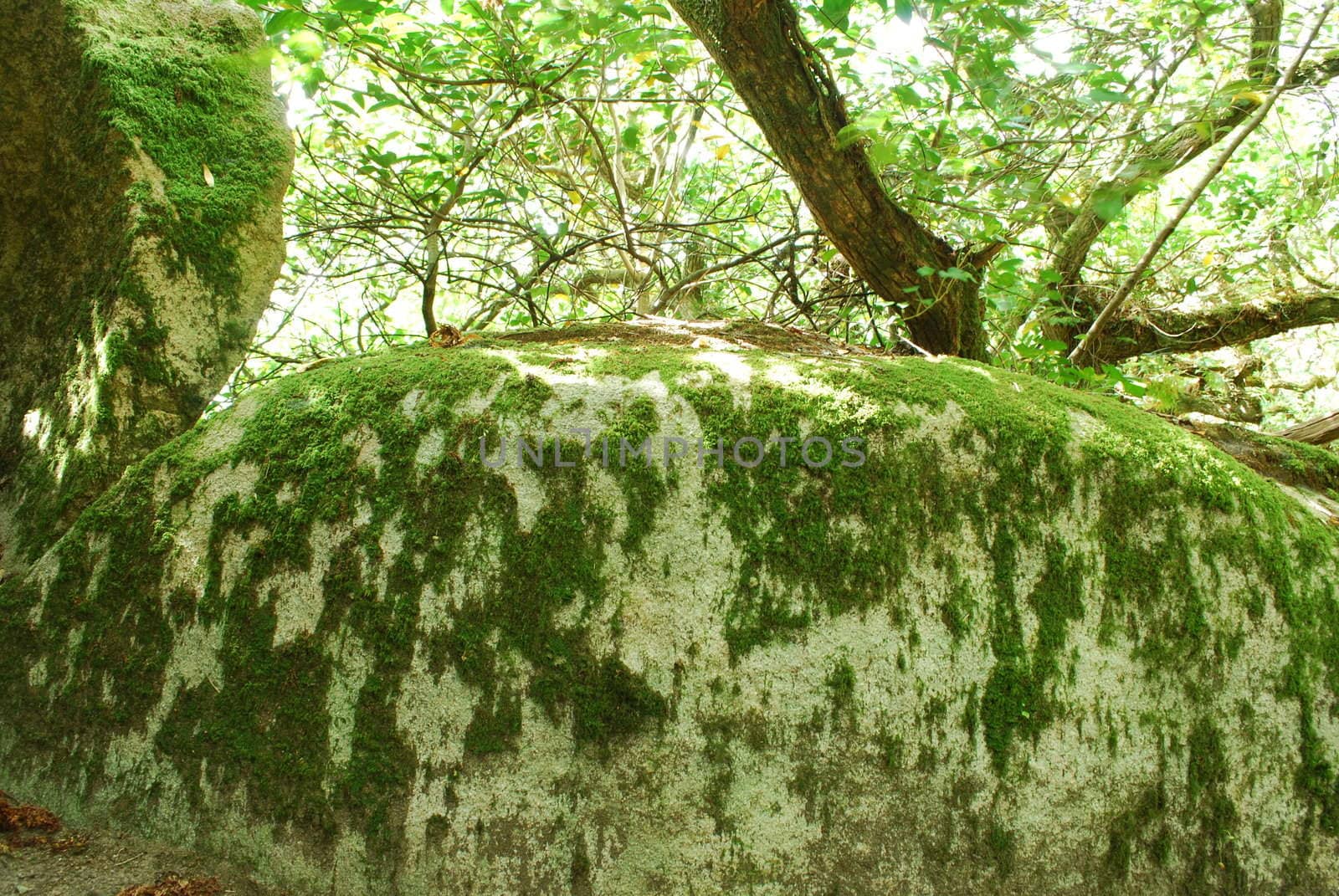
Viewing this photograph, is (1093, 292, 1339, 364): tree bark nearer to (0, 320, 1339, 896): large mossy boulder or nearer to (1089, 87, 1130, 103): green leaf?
(1089, 87, 1130, 103): green leaf

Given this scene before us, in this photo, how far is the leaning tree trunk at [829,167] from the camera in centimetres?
238

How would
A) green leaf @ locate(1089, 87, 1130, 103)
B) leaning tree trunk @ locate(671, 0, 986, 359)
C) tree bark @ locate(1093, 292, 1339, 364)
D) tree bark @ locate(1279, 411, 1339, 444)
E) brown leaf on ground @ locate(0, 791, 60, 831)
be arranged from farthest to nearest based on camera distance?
tree bark @ locate(1093, 292, 1339, 364)
tree bark @ locate(1279, 411, 1339, 444)
leaning tree trunk @ locate(671, 0, 986, 359)
green leaf @ locate(1089, 87, 1130, 103)
brown leaf on ground @ locate(0, 791, 60, 831)

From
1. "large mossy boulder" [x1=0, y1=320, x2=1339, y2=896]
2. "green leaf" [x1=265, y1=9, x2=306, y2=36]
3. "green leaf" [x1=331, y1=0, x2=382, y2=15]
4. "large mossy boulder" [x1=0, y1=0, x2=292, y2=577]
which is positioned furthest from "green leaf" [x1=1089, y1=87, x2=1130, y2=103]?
"large mossy boulder" [x1=0, y1=0, x2=292, y2=577]

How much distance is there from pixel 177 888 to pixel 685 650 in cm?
115

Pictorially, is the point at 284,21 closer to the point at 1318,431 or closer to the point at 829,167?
the point at 829,167

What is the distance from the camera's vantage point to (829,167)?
2697mm

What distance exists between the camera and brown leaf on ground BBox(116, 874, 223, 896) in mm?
1479

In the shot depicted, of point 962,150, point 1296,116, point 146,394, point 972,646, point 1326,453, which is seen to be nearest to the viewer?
point 972,646

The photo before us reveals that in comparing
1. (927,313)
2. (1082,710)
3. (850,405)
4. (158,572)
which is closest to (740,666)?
(850,405)

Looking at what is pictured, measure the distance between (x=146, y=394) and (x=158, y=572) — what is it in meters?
0.63

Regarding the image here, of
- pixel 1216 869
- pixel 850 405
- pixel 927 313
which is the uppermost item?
pixel 927 313

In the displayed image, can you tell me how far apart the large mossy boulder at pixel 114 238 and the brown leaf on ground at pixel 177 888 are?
101 cm

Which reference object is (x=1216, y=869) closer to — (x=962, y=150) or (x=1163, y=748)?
(x=1163, y=748)

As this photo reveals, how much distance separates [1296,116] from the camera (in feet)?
16.9
